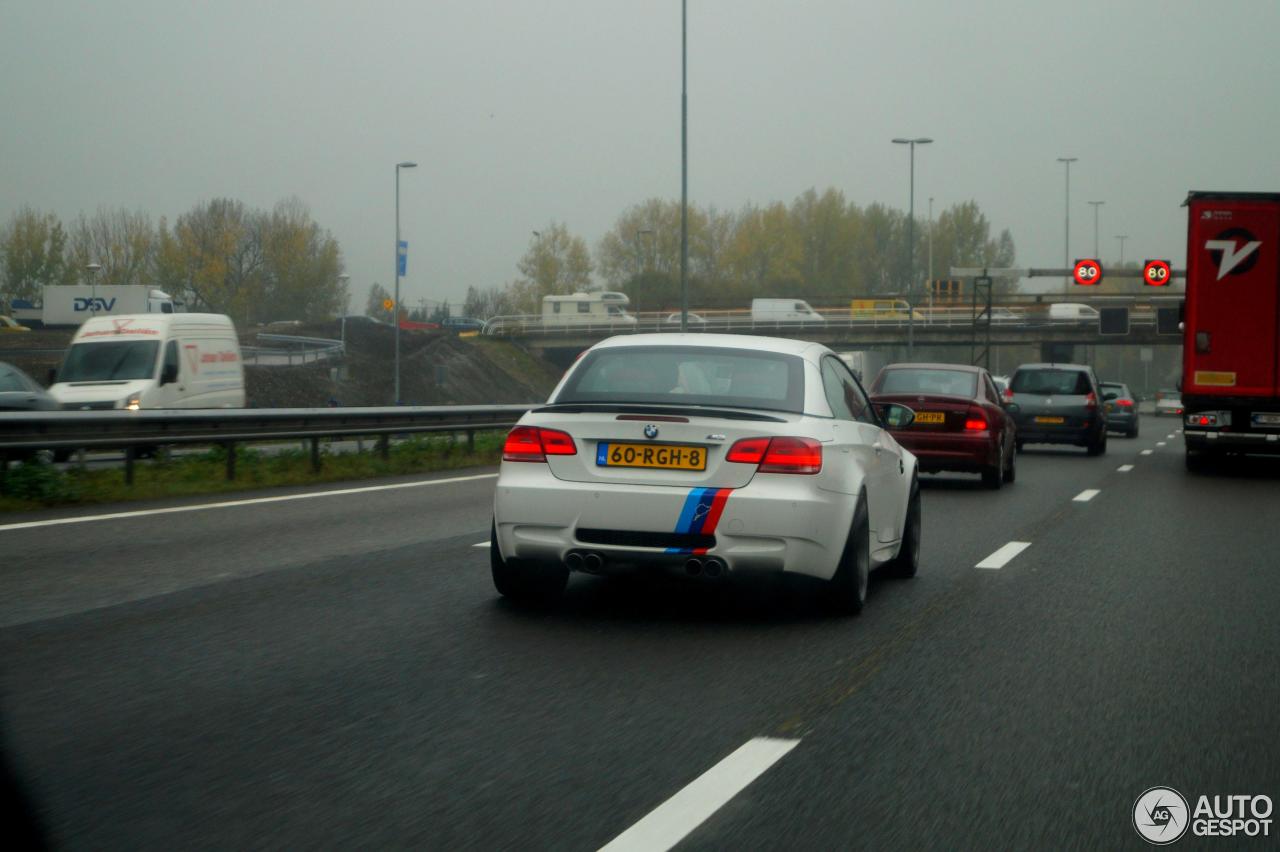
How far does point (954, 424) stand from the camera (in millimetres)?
18500

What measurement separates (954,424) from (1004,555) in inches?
291

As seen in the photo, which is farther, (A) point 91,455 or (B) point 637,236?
(B) point 637,236

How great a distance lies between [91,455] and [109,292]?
52.3 metres

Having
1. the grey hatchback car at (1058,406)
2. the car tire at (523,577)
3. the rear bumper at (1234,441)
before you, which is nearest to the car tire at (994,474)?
the rear bumper at (1234,441)

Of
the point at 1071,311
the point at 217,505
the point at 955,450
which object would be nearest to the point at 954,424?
the point at 955,450

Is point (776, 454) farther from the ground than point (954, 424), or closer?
farther from the ground

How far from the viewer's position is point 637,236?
347 ft

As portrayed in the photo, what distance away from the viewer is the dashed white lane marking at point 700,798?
413 cm

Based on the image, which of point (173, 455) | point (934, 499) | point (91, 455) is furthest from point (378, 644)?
point (91, 455)

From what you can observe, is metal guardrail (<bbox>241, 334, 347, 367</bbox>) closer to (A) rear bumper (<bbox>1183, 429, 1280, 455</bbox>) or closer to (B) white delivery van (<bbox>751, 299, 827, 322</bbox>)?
(B) white delivery van (<bbox>751, 299, 827, 322</bbox>)

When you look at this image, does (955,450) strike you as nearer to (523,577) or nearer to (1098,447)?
(1098,447)

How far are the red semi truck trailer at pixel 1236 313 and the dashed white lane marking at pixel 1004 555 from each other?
9.54 metres

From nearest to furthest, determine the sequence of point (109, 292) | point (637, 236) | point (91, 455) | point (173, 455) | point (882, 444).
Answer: point (882, 444), point (173, 455), point (91, 455), point (109, 292), point (637, 236)

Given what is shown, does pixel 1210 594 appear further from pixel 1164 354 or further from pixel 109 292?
pixel 1164 354
